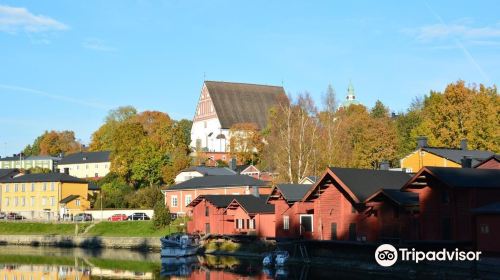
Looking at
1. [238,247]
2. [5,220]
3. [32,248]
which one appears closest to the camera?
[238,247]

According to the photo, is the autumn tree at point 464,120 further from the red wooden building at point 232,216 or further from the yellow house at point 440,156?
the red wooden building at point 232,216

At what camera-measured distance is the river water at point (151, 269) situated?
49.1m

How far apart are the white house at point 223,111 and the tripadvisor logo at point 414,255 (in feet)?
280

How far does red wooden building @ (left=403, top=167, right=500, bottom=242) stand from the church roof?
8864 centimetres

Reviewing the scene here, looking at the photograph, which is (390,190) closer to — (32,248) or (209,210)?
(209,210)

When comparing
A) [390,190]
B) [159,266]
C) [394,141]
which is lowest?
[159,266]

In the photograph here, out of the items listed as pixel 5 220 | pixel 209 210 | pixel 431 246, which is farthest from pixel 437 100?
pixel 5 220

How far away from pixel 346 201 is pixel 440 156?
16.7m

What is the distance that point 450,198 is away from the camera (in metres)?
49.7

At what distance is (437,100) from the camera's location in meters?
91.3

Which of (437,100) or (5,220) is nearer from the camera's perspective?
(437,100)

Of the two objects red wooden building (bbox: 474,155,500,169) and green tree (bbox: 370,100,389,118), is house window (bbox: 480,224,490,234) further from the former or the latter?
green tree (bbox: 370,100,389,118)

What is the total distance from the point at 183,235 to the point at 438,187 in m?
28.2

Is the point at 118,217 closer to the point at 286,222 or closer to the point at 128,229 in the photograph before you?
the point at 128,229
